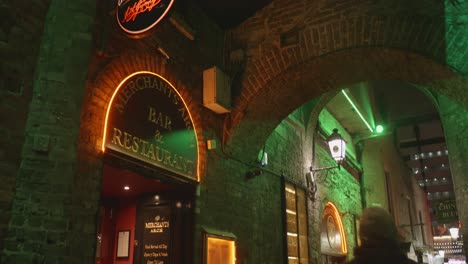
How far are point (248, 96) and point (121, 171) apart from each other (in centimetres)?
278

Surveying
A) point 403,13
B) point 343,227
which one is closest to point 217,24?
point 403,13

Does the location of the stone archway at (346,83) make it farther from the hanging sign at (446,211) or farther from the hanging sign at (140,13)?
the hanging sign at (446,211)

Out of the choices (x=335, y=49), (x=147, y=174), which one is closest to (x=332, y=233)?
(x=335, y=49)

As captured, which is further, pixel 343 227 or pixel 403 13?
pixel 343 227

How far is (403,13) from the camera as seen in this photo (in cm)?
577

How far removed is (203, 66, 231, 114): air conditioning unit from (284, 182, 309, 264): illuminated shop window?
119 inches

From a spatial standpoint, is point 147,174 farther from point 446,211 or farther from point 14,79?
point 446,211

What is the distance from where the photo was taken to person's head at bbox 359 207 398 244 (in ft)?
7.56

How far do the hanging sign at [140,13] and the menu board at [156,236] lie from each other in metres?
2.82

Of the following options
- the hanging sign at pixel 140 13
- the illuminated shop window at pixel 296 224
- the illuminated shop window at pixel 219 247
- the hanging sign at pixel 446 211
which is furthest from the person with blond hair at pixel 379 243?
the hanging sign at pixel 446 211

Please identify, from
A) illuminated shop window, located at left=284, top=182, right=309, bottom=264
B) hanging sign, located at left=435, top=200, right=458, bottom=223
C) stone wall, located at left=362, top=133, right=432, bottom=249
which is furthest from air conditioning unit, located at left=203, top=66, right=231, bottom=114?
stone wall, located at left=362, top=133, right=432, bottom=249

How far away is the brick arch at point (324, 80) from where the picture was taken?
6151 millimetres

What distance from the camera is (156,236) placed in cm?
608

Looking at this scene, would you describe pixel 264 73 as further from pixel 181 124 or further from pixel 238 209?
pixel 238 209
